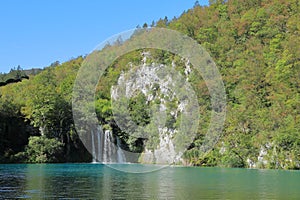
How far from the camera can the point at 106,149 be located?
59.7m

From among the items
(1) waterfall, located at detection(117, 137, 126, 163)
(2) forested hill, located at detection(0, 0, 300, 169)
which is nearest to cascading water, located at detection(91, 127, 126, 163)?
A: (1) waterfall, located at detection(117, 137, 126, 163)

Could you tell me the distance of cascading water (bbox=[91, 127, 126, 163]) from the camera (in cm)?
5912

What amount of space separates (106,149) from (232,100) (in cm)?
1656

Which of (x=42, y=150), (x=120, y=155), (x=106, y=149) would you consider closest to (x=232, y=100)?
(x=120, y=155)

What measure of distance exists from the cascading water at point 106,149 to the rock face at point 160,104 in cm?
283

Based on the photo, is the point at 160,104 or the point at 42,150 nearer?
the point at 42,150

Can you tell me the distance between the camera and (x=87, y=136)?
6059 centimetres

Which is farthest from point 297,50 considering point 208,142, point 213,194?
point 213,194

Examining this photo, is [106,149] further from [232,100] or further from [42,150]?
[232,100]

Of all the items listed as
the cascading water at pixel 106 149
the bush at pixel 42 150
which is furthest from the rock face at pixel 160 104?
the bush at pixel 42 150

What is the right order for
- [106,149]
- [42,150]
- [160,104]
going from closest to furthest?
[42,150] < [106,149] < [160,104]

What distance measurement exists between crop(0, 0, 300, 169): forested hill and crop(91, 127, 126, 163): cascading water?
1.42 metres

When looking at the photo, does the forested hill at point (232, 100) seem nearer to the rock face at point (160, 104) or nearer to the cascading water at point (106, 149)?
the rock face at point (160, 104)

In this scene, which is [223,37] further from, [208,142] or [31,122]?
[31,122]
